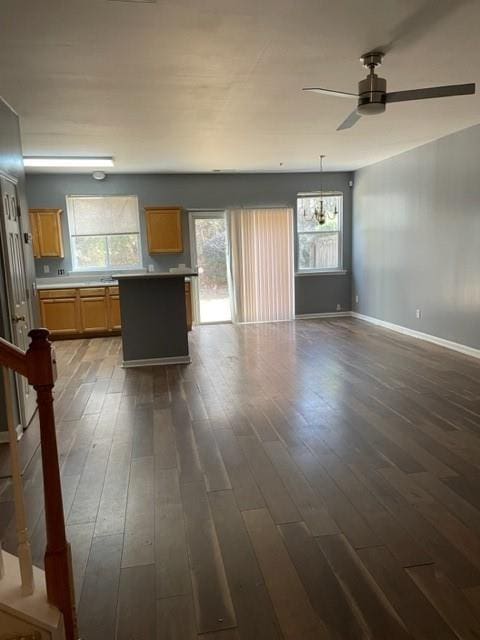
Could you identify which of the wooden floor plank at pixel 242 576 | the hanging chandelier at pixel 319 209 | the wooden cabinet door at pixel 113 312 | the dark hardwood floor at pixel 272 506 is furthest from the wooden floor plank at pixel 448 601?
the hanging chandelier at pixel 319 209

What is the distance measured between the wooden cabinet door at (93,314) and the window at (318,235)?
148 inches

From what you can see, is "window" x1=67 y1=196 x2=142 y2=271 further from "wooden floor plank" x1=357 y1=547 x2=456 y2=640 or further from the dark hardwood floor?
"wooden floor plank" x1=357 y1=547 x2=456 y2=640

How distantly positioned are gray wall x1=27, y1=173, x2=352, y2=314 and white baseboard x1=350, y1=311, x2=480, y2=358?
0.95m

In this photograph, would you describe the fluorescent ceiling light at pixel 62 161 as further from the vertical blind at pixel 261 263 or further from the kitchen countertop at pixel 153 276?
the vertical blind at pixel 261 263

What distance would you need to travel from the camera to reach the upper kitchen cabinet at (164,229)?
779 cm

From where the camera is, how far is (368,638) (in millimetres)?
1626

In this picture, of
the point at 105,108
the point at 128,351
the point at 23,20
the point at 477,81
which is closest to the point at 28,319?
the point at 128,351

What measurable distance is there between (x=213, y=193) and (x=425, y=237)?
3.76m

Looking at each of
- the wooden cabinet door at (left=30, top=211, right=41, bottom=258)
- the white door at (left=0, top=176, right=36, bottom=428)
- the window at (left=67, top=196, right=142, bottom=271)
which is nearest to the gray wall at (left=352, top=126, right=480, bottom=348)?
the window at (left=67, top=196, right=142, bottom=271)

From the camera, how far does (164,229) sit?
787 centimetres

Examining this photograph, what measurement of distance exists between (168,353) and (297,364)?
63.5 inches

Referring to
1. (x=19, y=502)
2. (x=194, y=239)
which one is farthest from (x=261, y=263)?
(x=19, y=502)

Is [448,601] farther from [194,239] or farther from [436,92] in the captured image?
[194,239]

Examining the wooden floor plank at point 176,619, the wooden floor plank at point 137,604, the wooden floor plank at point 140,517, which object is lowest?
the wooden floor plank at point 176,619
